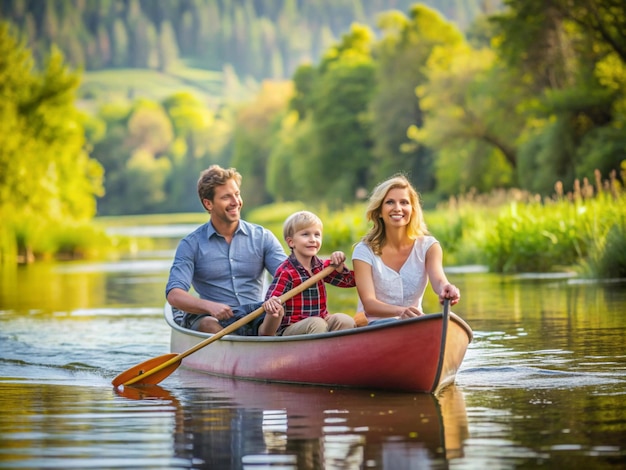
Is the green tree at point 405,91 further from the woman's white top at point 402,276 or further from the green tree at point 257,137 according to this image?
the woman's white top at point 402,276

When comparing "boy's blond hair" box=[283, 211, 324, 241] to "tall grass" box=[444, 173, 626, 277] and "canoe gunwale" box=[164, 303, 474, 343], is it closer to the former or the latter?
"canoe gunwale" box=[164, 303, 474, 343]

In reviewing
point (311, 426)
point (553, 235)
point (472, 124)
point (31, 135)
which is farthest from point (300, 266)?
point (472, 124)

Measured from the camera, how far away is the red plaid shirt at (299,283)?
7930 millimetres

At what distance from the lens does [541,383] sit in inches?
303

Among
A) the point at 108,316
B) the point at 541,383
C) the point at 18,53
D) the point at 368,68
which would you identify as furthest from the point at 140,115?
the point at 541,383

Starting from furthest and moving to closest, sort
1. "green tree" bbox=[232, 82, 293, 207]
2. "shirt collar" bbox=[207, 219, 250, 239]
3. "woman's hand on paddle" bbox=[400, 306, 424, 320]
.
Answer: "green tree" bbox=[232, 82, 293, 207] < "shirt collar" bbox=[207, 219, 250, 239] < "woman's hand on paddle" bbox=[400, 306, 424, 320]

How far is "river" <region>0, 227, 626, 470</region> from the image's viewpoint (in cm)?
541

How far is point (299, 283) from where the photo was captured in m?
7.95

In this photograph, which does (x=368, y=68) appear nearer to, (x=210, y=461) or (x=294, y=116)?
(x=294, y=116)

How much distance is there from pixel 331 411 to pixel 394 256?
132 centimetres

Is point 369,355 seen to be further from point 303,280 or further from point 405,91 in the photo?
point 405,91

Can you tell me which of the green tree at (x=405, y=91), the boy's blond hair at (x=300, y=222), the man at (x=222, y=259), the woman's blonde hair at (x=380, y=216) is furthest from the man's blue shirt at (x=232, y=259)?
the green tree at (x=405, y=91)

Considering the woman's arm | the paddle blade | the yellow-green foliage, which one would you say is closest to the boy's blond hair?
the woman's arm

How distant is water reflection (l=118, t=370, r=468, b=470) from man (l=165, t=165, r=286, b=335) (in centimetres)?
83
